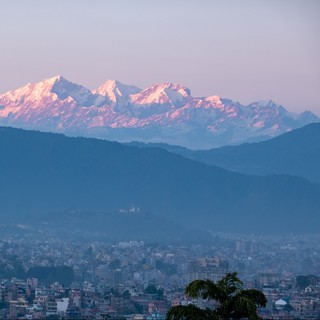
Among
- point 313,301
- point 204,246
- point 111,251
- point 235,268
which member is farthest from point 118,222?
point 313,301

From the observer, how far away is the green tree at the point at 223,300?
55.2ft

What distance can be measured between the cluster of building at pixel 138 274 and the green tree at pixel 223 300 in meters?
9.00

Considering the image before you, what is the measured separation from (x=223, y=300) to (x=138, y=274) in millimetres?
101440

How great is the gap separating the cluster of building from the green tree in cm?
900

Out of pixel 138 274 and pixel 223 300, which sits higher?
pixel 138 274

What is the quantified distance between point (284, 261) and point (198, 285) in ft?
411

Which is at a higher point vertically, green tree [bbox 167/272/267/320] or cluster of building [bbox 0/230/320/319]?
cluster of building [bbox 0/230/320/319]

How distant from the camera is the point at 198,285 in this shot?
17.1 meters

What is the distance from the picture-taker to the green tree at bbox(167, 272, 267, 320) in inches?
662

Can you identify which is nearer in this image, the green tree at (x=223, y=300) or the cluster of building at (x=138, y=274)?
the green tree at (x=223, y=300)

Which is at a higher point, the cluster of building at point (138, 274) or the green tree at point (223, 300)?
the cluster of building at point (138, 274)

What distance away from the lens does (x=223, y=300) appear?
1717 centimetres

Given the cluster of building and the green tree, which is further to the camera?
the cluster of building

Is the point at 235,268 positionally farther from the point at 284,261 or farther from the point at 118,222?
the point at 118,222
